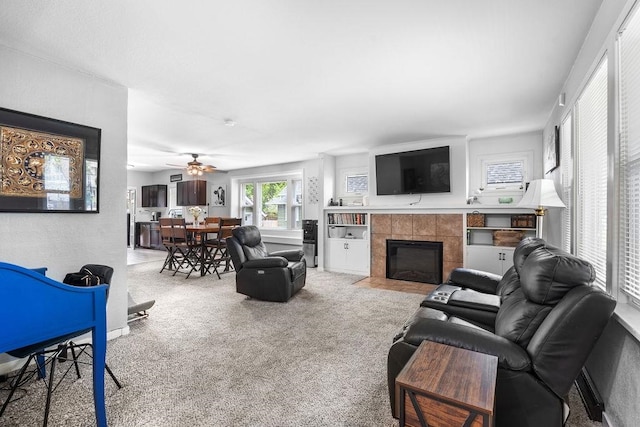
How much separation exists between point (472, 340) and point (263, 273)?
285cm

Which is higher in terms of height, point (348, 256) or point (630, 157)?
point (630, 157)

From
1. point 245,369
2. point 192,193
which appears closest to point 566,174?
point 245,369

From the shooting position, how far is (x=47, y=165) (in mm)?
2373

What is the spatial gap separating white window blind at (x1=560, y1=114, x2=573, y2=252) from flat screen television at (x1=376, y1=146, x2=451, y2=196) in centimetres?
187

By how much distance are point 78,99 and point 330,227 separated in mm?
4523

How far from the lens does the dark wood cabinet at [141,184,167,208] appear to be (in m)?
9.05

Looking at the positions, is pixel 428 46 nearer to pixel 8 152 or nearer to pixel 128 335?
pixel 8 152

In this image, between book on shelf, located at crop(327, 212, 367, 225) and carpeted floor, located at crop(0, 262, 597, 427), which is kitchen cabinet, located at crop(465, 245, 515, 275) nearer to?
carpeted floor, located at crop(0, 262, 597, 427)

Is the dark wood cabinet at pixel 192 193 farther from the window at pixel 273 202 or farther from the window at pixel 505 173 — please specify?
the window at pixel 505 173

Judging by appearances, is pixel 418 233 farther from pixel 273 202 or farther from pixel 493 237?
pixel 273 202

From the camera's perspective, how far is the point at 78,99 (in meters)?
Answer: 2.56

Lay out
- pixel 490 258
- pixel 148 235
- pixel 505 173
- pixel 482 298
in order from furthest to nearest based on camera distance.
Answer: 1. pixel 148 235
2. pixel 505 173
3. pixel 490 258
4. pixel 482 298

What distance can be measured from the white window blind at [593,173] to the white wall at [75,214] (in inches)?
150

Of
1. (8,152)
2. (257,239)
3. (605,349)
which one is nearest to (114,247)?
(8,152)
